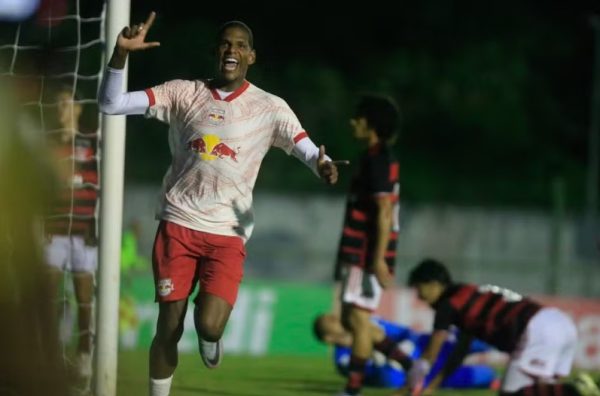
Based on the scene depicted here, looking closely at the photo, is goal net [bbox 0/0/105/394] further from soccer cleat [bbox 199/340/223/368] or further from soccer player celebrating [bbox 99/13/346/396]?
soccer player celebrating [bbox 99/13/346/396]

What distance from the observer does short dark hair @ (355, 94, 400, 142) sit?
27.9 feet

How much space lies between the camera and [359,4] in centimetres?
3547

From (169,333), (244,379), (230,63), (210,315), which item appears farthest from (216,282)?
(244,379)

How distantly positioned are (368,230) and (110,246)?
1.92 metres

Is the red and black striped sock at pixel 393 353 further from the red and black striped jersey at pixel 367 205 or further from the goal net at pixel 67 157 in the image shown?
the goal net at pixel 67 157

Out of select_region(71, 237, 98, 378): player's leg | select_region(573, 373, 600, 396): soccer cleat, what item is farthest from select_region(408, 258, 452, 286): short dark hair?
select_region(71, 237, 98, 378): player's leg

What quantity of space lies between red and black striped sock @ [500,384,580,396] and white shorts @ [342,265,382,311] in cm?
141

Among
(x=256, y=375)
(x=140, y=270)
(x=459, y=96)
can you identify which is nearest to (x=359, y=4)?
(x=459, y=96)

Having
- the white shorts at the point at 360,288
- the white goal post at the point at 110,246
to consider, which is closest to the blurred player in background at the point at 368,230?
the white shorts at the point at 360,288

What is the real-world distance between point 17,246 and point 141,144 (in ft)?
69.6

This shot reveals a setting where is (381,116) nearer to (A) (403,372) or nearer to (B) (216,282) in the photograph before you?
(A) (403,372)

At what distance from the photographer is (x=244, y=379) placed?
10.1 meters

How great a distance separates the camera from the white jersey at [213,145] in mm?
6270

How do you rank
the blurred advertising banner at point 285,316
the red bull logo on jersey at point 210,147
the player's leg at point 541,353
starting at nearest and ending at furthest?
the red bull logo on jersey at point 210,147
the player's leg at point 541,353
the blurred advertising banner at point 285,316
